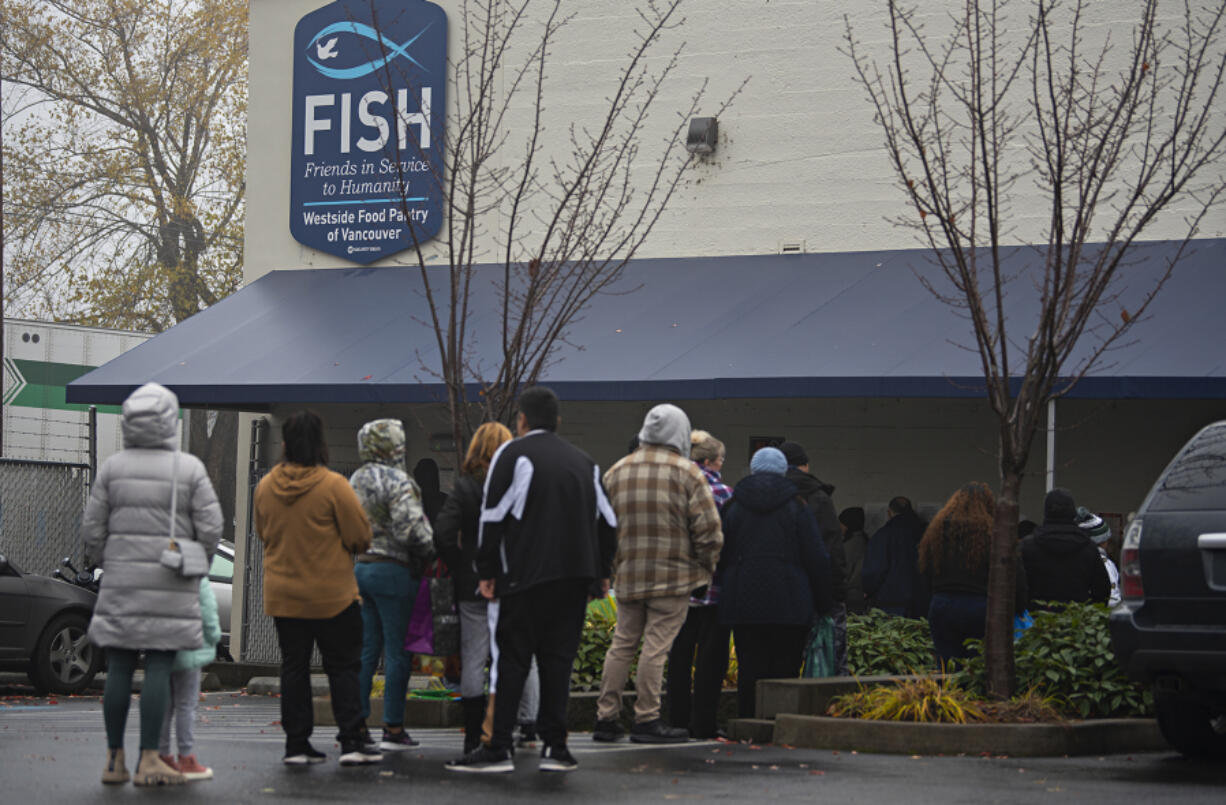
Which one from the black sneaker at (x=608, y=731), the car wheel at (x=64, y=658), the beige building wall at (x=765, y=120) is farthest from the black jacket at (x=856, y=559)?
the car wheel at (x=64, y=658)

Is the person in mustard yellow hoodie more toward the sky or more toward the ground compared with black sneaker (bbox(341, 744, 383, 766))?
more toward the sky

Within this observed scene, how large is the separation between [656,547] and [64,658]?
8304mm

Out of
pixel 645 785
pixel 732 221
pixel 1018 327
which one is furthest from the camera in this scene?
pixel 732 221

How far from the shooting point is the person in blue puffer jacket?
388 inches

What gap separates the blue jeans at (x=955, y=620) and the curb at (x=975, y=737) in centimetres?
127

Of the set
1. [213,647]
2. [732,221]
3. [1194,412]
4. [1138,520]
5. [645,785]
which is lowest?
[645,785]

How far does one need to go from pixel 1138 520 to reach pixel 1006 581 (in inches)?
61.9

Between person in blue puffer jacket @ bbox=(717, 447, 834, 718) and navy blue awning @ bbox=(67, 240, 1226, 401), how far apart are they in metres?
3.89

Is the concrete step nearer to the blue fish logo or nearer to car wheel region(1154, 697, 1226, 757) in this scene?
car wheel region(1154, 697, 1226, 757)

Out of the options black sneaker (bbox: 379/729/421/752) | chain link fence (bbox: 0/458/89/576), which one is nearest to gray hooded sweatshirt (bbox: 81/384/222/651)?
black sneaker (bbox: 379/729/421/752)

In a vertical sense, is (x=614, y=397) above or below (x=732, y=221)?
below

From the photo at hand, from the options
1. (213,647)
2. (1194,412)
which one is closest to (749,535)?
(213,647)

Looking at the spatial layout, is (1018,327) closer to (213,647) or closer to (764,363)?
(764,363)

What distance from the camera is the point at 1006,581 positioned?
9.98m
